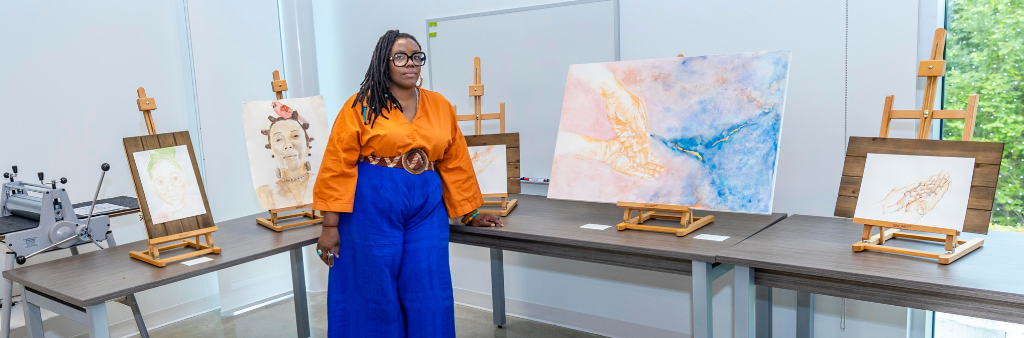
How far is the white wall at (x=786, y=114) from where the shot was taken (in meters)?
2.55

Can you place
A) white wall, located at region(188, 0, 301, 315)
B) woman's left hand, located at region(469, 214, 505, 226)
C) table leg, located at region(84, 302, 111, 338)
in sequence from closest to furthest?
table leg, located at region(84, 302, 111, 338), woman's left hand, located at region(469, 214, 505, 226), white wall, located at region(188, 0, 301, 315)

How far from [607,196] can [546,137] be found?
0.93 meters

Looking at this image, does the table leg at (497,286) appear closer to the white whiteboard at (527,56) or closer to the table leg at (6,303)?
the white whiteboard at (527,56)

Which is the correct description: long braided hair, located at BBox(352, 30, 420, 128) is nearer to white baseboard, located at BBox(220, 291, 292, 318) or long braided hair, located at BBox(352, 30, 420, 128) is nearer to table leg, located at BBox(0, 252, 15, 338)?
table leg, located at BBox(0, 252, 15, 338)

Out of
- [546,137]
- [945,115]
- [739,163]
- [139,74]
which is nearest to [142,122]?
[139,74]

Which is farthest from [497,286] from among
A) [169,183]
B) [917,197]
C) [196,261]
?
[917,197]

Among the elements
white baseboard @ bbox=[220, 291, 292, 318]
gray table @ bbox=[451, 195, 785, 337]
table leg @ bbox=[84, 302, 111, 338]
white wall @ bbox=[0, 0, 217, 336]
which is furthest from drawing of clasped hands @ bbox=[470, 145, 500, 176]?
white baseboard @ bbox=[220, 291, 292, 318]

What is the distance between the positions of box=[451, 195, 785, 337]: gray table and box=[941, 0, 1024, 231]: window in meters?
0.82

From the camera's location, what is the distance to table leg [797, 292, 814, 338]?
272cm

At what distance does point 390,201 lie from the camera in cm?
236

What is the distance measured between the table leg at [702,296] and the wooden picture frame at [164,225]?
1.76m

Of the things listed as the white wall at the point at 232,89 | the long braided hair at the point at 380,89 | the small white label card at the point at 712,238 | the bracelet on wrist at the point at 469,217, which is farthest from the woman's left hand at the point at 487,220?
the white wall at the point at 232,89

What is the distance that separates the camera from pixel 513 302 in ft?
12.5

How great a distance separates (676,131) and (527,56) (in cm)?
119
